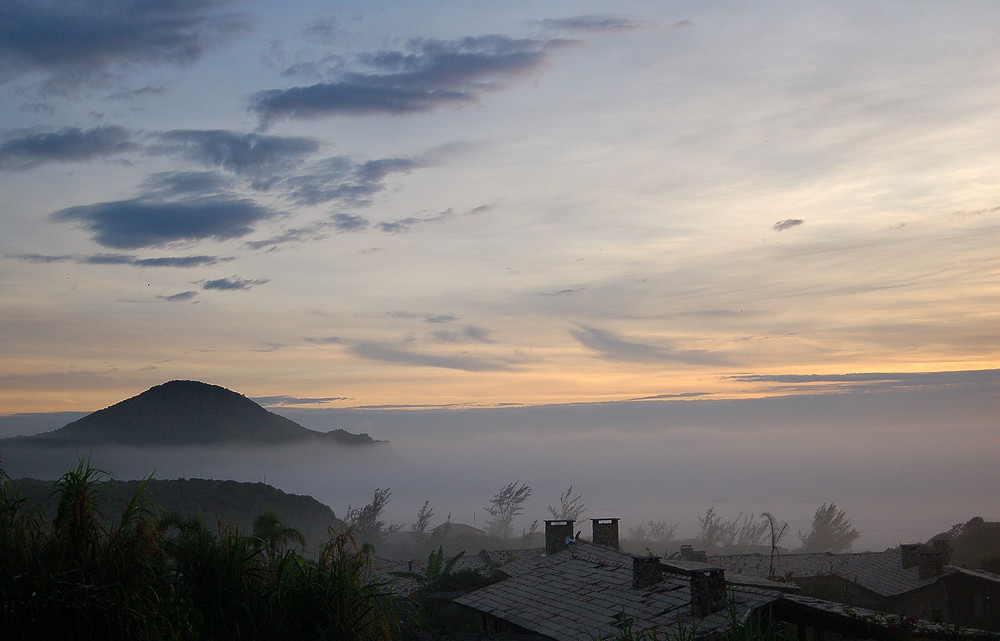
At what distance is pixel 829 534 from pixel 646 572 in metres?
112

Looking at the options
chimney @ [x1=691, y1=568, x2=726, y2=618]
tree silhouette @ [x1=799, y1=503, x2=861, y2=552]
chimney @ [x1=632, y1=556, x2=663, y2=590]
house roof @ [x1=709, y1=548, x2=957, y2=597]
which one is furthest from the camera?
tree silhouette @ [x1=799, y1=503, x2=861, y2=552]

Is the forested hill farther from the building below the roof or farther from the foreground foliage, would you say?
the foreground foliage

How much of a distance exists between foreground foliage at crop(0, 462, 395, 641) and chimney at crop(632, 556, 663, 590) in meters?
13.4

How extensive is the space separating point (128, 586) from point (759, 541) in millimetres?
138389

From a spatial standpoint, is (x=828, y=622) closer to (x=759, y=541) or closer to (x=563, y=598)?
(x=563, y=598)

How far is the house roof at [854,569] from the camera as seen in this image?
129ft

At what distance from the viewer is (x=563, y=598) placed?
27359 mm

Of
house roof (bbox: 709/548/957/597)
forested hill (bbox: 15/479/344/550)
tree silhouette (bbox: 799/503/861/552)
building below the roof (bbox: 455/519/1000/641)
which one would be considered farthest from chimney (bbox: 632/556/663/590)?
tree silhouette (bbox: 799/503/861/552)

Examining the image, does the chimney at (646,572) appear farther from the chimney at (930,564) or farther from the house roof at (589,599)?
the chimney at (930,564)

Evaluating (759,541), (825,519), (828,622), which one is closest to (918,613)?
(828,622)

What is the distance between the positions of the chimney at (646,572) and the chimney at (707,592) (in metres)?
3.23

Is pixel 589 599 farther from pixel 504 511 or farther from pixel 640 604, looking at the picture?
pixel 504 511

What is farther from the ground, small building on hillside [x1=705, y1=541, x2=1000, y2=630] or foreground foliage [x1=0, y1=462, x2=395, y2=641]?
foreground foliage [x1=0, y1=462, x2=395, y2=641]

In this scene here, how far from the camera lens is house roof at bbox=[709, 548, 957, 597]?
3929 cm
